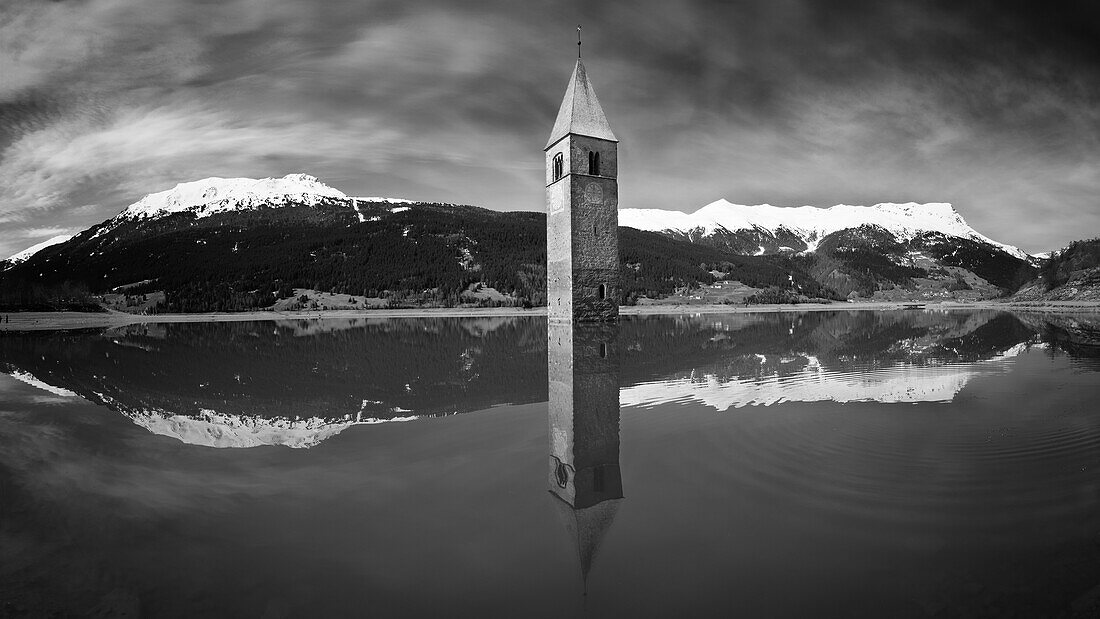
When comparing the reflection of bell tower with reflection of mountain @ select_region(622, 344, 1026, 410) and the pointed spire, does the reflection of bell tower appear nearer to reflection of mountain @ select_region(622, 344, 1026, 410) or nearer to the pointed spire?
reflection of mountain @ select_region(622, 344, 1026, 410)

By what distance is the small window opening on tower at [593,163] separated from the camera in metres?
44.6

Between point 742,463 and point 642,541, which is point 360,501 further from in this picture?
point 742,463

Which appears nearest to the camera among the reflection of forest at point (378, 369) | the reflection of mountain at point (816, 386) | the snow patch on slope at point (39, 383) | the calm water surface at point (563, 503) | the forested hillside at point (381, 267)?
the calm water surface at point (563, 503)

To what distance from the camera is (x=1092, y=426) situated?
9430 mm

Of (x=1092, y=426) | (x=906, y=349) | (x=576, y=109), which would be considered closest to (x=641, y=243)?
(x=576, y=109)

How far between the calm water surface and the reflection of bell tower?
47 mm

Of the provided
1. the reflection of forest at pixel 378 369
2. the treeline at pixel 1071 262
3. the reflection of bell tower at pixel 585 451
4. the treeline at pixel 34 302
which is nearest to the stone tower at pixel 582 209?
the reflection of forest at pixel 378 369

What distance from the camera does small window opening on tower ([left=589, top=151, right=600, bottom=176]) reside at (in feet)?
146

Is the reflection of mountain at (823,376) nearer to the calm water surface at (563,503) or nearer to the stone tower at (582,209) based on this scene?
the calm water surface at (563,503)

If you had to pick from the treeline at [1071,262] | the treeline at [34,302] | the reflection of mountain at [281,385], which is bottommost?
the reflection of mountain at [281,385]

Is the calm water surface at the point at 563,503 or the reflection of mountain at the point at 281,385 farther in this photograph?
the reflection of mountain at the point at 281,385

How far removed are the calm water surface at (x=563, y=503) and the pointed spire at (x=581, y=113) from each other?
111ft

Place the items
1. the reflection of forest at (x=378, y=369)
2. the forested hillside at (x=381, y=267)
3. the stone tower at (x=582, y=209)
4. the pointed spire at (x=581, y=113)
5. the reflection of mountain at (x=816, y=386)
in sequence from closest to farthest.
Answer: the reflection of mountain at (x=816, y=386) < the reflection of forest at (x=378, y=369) < the stone tower at (x=582, y=209) < the pointed spire at (x=581, y=113) < the forested hillside at (x=381, y=267)

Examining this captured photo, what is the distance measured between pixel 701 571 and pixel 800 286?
182898 mm
